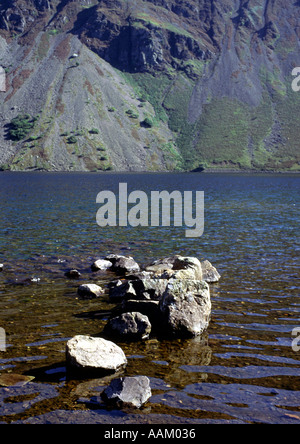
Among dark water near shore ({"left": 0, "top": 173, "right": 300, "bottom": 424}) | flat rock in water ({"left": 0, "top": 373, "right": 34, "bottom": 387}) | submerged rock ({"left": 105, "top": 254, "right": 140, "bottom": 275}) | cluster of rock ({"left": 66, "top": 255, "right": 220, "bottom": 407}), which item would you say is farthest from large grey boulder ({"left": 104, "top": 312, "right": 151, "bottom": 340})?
submerged rock ({"left": 105, "top": 254, "right": 140, "bottom": 275})

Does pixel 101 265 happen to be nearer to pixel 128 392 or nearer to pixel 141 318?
pixel 141 318

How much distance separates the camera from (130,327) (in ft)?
44.3

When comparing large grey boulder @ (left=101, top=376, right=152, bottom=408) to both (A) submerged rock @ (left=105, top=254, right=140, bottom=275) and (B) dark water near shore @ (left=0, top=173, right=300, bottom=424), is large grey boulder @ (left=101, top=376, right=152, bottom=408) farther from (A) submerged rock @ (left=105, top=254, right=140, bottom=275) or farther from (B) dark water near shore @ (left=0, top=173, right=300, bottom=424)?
(A) submerged rock @ (left=105, top=254, right=140, bottom=275)

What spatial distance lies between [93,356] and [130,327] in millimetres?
2816

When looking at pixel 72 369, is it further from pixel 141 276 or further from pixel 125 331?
pixel 141 276

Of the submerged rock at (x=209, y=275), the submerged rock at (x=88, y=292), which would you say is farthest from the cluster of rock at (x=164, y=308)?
the submerged rock at (x=209, y=275)

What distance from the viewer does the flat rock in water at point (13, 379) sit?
395 inches

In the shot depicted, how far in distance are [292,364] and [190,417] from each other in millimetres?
4181

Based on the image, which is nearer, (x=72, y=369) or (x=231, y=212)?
(x=72, y=369)

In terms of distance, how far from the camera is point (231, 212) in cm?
5400

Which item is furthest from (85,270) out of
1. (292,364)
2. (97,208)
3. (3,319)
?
(97,208)

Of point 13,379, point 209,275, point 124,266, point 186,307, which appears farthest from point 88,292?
point 13,379

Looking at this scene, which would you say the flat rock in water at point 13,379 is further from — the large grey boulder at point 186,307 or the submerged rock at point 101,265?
the submerged rock at point 101,265

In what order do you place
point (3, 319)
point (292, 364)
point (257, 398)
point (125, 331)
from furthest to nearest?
point (3, 319)
point (125, 331)
point (292, 364)
point (257, 398)
